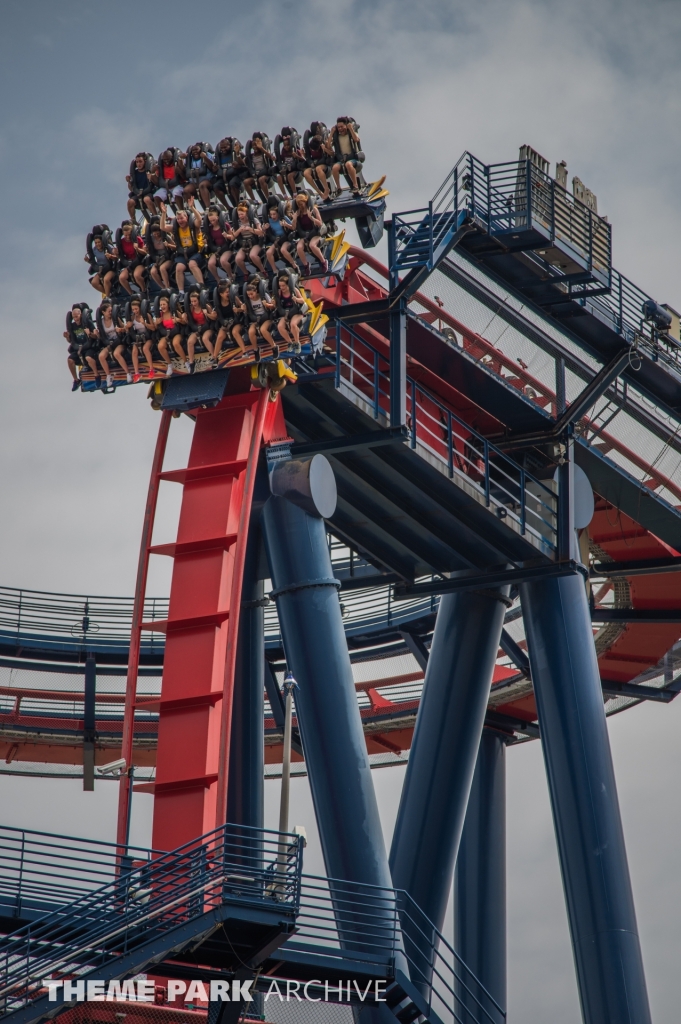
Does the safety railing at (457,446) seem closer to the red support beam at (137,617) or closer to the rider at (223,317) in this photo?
the rider at (223,317)

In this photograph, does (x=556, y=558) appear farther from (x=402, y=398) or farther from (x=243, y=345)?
(x=243, y=345)

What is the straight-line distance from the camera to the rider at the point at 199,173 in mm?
28828

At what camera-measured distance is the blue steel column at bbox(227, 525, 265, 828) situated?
31062 mm

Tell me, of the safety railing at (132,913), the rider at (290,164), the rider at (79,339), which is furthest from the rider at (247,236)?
the safety railing at (132,913)

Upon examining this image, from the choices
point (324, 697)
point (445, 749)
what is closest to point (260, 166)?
point (324, 697)

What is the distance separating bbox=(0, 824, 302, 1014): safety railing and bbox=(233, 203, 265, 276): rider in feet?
32.3

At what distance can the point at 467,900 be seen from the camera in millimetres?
36312

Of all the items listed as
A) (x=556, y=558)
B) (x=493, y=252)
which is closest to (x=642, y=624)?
(x=556, y=558)

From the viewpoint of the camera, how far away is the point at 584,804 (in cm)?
2909

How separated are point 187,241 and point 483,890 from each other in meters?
16.1

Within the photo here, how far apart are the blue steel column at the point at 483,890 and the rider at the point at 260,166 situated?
598 inches

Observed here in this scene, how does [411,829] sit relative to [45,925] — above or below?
above

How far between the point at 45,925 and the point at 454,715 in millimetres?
11566

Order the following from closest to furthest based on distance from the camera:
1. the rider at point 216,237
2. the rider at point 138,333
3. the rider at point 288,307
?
the rider at point 288,307 → the rider at point 138,333 → the rider at point 216,237
